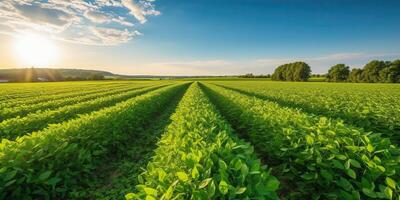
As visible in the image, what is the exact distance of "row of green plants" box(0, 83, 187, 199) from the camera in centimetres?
433

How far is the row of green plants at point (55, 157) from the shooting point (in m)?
4.33

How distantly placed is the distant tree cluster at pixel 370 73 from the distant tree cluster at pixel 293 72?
Result: 9.83 m

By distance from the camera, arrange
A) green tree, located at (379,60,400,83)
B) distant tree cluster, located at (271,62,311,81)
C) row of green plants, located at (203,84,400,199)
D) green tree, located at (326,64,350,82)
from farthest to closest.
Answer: distant tree cluster, located at (271,62,311,81), green tree, located at (326,64,350,82), green tree, located at (379,60,400,83), row of green plants, located at (203,84,400,199)

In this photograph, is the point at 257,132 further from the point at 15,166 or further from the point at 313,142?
the point at 15,166

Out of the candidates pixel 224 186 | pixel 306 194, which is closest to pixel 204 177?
pixel 224 186

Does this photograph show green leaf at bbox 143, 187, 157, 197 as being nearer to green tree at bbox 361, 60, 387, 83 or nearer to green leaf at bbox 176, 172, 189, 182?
green leaf at bbox 176, 172, 189, 182

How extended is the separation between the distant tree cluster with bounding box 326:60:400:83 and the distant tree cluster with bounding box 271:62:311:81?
983 cm

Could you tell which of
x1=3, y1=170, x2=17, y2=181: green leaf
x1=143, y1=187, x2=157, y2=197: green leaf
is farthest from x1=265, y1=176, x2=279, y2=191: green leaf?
x1=3, y1=170, x2=17, y2=181: green leaf

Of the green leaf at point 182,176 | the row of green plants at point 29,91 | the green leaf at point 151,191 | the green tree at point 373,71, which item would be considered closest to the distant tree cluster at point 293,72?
the green tree at point 373,71

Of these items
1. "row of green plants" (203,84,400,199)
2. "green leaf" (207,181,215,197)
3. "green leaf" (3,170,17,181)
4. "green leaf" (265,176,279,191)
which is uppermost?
"green leaf" (207,181,215,197)

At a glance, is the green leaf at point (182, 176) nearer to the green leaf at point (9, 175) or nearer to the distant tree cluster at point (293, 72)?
the green leaf at point (9, 175)

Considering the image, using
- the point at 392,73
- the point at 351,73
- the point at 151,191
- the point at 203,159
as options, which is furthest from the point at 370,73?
the point at 151,191

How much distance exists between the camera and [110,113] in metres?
9.71

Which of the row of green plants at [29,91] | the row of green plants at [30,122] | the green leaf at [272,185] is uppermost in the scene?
the green leaf at [272,185]
